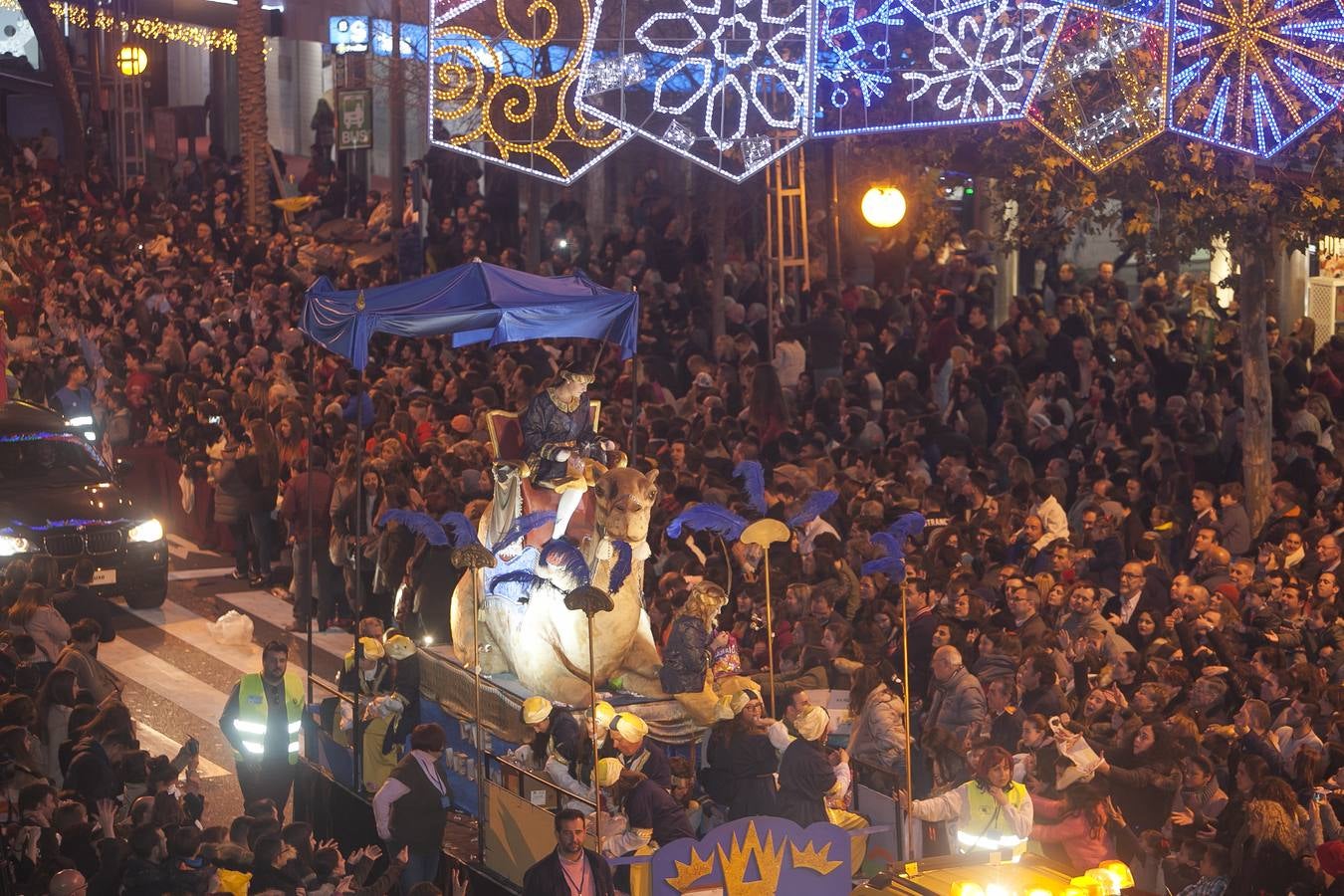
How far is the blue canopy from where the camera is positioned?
14.4 m

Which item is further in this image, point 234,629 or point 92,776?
point 234,629

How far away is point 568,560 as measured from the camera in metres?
13.6

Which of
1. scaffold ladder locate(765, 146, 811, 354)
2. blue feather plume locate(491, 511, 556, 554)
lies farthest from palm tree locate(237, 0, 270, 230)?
blue feather plume locate(491, 511, 556, 554)

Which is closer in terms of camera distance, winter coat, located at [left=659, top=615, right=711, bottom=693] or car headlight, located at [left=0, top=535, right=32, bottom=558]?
winter coat, located at [left=659, top=615, right=711, bottom=693]

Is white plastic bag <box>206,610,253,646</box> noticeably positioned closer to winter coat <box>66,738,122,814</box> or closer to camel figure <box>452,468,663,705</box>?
camel figure <box>452,468,663,705</box>

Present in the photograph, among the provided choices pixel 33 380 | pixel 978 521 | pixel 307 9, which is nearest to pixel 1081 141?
pixel 978 521

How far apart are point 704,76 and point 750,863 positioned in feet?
27.5

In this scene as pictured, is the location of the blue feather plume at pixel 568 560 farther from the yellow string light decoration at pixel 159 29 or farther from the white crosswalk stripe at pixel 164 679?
the yellow string light decoration at pixel 159 29

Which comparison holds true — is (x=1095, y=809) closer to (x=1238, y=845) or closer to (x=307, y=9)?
(x=1238, y=845)

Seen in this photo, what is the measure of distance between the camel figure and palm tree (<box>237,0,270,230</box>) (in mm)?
22330

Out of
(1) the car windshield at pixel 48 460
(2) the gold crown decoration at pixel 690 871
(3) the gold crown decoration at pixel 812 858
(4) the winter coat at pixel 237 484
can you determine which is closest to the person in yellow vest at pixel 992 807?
(3) the gold crown decoration at pixel 812 858

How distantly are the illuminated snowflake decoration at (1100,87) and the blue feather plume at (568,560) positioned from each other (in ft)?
A: 17.9

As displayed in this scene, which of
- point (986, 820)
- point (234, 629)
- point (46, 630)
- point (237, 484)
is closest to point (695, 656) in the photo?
point (986, 820)

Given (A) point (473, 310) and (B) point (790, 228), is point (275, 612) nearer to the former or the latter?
(A) point (473, 310)
